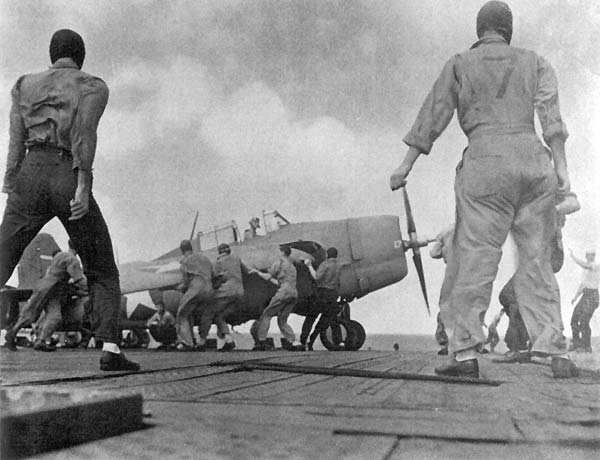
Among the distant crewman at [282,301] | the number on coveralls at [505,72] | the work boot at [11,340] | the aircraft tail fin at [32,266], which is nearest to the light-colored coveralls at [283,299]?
the distant crewman at [282,301]

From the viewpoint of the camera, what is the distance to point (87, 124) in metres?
3.03

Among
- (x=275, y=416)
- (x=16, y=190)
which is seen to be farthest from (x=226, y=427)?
(x=16, y=190)

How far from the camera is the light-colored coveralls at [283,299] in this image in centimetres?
918

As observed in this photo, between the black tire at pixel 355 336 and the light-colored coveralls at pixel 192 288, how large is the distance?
219cm

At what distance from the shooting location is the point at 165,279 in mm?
10797

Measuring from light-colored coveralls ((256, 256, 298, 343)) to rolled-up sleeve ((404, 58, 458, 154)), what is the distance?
6162mm

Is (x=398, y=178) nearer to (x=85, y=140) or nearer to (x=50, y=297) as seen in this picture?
(x=85, y=140)

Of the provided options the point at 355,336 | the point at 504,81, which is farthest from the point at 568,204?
the point at 355,336

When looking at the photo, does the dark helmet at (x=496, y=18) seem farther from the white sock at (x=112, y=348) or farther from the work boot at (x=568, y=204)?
the white sock at (x=112, y=348)

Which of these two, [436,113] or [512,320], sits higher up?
[436,113]

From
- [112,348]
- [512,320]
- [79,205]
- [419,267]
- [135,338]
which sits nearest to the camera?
[79,205]

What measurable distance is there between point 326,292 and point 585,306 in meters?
3.66

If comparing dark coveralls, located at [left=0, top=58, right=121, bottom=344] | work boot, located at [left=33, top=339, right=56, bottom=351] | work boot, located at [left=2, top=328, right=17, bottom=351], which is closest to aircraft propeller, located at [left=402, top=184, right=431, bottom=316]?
work boot, located at [left=33, top=339, right=56, bottom=351]

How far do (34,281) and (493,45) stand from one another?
14.9m
